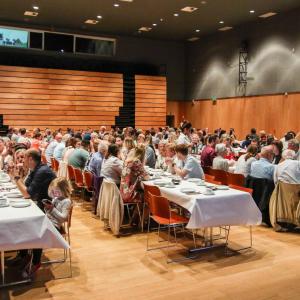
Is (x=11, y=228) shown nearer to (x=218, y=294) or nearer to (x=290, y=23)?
(x=218, y=294)

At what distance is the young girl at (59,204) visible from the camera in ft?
13.9

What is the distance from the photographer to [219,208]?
15.3 feet

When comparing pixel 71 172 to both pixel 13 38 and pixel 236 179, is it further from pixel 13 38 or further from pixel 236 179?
pixel 13 38

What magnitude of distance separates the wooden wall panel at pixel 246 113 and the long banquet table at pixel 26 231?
12553mm

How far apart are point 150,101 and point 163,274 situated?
14.9 meters

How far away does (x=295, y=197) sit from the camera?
5.64 meters

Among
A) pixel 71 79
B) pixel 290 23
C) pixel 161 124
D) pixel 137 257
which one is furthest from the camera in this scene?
pixel 161 124

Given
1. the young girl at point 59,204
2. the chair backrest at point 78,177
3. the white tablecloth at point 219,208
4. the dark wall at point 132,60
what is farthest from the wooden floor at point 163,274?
the dark wall at point 132,60

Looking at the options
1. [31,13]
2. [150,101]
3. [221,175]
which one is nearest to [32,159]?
[221,175]

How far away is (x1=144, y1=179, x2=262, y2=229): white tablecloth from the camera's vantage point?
178 inches

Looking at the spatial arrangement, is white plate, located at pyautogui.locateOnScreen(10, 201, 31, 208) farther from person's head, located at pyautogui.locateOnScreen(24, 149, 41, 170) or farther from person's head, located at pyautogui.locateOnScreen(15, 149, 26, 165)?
person's head, located at pyautogui.locateOnScreen(15, 149, 26, 165)

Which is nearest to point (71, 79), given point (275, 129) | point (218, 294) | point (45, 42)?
point (45, 42)

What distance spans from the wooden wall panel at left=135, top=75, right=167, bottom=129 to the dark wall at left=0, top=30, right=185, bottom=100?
1.43 feet

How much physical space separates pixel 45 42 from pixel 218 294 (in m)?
15.2
